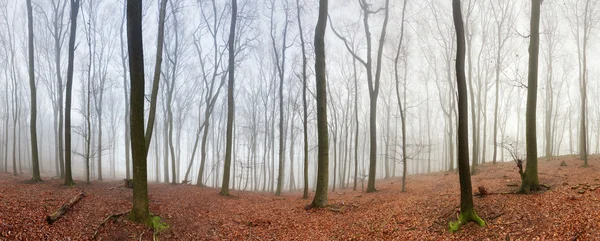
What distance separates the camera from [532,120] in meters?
8.65

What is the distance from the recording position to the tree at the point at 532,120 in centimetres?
844

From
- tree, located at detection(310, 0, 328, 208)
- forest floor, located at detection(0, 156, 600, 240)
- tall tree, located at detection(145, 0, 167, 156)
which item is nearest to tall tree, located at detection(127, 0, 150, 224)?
forest floor, located at detection(0, 156, 600, 240)

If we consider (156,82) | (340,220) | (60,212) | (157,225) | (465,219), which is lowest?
(340,220)

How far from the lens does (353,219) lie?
9.15 metres

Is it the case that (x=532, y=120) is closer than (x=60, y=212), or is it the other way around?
(x=60, y=212)

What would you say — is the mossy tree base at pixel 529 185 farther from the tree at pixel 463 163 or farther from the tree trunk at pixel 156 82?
the tree trunk at pixel 156 82

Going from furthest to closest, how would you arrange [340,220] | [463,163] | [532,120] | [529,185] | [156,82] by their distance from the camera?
[156,82] < [340,220] < [532,120] < [529,185] < [463,163]

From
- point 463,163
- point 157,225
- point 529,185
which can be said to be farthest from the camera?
point 529,185

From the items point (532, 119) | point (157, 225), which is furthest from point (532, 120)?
point (157, 225)

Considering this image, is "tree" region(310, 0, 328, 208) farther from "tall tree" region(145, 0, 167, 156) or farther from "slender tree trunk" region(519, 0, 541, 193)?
"tall tree" region(145, 0, 167, 156)

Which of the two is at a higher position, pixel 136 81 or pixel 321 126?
pixel 136 81

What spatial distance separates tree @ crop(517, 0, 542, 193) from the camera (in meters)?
8.44

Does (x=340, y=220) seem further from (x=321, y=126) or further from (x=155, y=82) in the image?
(x=155, y=82)

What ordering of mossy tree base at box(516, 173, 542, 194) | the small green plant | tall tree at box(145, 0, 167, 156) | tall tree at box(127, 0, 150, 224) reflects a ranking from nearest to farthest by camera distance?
1. tall tree at box(127, 0, 150, 224)
2. the small green plant
3. mossy tree base at box(516, 173, 542, 194)
4. tall tree at box(145, 0, 167, 156)
